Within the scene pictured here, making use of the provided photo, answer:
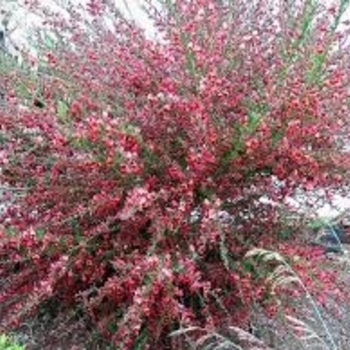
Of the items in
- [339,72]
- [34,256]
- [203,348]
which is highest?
[339,72]

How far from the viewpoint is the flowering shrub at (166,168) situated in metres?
2.92

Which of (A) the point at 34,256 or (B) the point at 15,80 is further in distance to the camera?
(B) the point at 15,80

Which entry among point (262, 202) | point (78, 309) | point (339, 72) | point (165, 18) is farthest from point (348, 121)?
point (78, 309)

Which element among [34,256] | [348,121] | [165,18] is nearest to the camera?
[34,256]

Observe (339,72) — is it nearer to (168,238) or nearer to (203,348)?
(168,238)

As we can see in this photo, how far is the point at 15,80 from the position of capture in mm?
3518

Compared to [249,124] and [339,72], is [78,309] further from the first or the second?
[339,72]

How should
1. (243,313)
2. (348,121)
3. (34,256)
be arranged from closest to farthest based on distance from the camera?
1. (34,256)
2. (243,313)
3. (348,121)

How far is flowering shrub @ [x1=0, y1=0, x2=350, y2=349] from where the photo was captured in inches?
115

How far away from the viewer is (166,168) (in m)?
3.12

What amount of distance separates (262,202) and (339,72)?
579mm

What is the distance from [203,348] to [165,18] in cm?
151

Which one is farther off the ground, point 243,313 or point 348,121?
point 348,121

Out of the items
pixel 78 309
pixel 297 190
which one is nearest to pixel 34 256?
pixel 78 309
